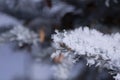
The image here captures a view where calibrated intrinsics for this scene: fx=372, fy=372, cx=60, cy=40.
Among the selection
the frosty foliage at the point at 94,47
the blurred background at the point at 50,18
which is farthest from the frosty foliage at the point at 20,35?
the frosty foliage at the point at 94,47

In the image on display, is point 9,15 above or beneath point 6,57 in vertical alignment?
above

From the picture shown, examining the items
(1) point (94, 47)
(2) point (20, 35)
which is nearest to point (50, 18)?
(2) point (20, 35)

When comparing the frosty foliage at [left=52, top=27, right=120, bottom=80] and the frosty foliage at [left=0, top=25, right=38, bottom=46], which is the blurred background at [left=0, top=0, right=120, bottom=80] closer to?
the frosty foliage at [left=0, top=25, right=38, bottom=46]

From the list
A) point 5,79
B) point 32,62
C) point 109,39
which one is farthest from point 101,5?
point 109,39

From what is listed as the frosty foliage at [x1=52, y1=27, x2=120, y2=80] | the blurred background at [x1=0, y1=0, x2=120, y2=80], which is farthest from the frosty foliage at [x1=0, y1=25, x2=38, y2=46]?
the frosty foliage at [x1=52, y1=27, x2=120, y2=80]

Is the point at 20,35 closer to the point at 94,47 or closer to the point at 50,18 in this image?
the point at 50,18

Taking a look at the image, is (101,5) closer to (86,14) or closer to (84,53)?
(86,14)

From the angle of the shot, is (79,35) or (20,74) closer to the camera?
(79,35)

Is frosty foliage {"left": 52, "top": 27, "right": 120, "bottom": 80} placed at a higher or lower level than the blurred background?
lower
